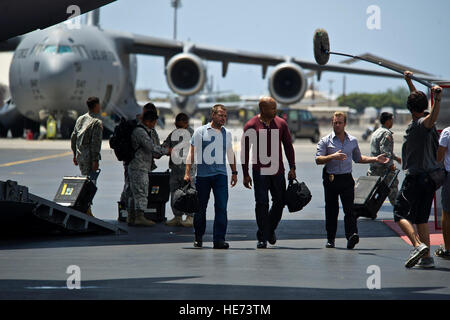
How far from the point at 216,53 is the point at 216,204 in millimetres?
29313

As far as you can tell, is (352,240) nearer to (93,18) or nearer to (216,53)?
(216,53)

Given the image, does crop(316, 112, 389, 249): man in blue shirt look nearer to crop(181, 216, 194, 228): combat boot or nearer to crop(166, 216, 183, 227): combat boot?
crop(181, 216, 194, 228): combat boot

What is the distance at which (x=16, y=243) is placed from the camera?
10102 mm

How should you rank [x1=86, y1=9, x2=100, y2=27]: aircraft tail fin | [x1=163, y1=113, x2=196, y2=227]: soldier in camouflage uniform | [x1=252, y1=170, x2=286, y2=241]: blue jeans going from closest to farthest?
1. [x1=252, y1=170, x2=286, y2=241]: blue jeans
2. [x1=163, y1=113, x2=196, y2=227]: soldier in camouflage uniform
3. [x1=86, y1=9, x2=100, y2=27]: aircraft tail fin

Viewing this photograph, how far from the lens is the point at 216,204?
9.98 meters

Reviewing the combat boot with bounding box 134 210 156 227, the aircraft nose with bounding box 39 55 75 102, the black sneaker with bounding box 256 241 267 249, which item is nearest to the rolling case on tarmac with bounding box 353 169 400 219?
the black sneaker with bounding box 256 241 267 249

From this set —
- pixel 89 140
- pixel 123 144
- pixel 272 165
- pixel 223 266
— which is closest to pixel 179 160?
pixel 123 144

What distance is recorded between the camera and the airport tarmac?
704cm

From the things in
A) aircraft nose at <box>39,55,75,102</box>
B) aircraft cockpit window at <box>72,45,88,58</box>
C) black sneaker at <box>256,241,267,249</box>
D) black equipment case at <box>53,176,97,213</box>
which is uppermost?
aircraft cockpit window at <box>72,45,88,58</box>

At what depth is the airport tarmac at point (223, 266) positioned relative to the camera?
704cm

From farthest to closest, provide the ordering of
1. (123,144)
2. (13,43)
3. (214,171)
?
1. (13,43)
2. (123,144)
3. (214,171)

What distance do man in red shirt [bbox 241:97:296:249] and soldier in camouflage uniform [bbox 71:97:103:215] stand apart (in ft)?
10.1

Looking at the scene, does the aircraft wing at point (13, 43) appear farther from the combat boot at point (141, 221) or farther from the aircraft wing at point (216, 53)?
the combat boot at point (141, 221)

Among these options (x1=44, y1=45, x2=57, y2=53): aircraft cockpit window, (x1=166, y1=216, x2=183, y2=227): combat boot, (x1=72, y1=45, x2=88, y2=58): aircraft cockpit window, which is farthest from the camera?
(x1=72, y1=45, x2=88, y2=58): aircraft cockpit window
